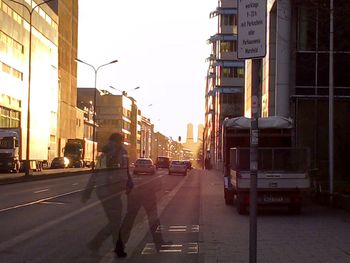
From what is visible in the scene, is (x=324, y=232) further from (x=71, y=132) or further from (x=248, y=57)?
(x=71, y=132)

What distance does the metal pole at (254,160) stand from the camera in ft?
20.2

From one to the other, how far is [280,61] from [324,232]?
811 inches

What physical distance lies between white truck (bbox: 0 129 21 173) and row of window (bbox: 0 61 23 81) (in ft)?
51.4

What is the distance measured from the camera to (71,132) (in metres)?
102

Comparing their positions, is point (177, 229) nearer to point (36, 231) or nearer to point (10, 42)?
point (36, 231)

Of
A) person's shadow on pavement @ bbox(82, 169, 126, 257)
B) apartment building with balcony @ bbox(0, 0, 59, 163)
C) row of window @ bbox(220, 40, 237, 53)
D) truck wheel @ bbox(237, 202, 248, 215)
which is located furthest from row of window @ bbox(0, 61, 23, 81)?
person's shadow on pavement @ bbox(82, 169, 126, 257)

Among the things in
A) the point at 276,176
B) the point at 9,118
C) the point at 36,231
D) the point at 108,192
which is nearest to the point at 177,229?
the point at 36,231

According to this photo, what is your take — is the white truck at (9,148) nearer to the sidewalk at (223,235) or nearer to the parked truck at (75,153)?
the parked truck at (75,153)

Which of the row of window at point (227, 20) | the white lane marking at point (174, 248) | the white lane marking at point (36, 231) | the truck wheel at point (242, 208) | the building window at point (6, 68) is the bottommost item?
the white lane marking at point (36, 231)

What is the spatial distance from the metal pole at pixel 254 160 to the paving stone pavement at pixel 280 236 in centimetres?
273

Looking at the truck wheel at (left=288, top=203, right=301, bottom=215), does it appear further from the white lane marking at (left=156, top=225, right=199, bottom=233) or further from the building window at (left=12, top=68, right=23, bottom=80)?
the building window at (left=12, top=68, right=23, bottom=80)

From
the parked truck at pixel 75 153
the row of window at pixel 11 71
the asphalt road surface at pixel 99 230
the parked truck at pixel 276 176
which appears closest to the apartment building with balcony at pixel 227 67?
the parked truck at pixel 75 153

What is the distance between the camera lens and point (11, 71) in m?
67.8

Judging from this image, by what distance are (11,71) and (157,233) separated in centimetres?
5852
